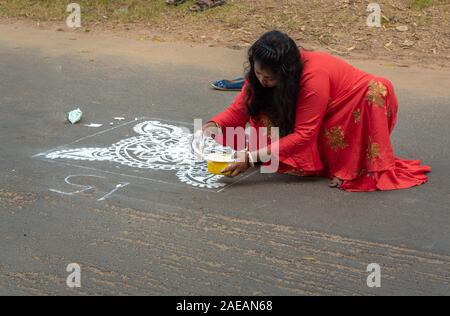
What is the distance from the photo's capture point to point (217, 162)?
181 inches

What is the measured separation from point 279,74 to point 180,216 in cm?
105

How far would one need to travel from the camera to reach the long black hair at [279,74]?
4316 mm

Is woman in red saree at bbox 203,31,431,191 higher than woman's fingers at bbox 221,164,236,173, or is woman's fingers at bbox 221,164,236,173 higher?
woman in red saree at bbox 203,31,431,191

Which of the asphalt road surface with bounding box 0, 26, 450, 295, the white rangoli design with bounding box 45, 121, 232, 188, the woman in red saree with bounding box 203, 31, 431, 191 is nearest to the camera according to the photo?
the asphalt road surface with bounding box 0, 26, 450, 295

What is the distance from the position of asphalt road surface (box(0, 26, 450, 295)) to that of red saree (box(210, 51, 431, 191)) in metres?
0.14

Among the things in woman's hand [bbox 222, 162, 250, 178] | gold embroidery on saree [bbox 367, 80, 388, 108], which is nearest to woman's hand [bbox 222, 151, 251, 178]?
woman's hand [bbox 222, 162, 250, 178]

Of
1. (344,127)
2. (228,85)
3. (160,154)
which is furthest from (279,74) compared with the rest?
(228,85)

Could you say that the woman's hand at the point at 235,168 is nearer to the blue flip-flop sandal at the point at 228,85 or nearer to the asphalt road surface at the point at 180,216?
the asphalt road surface at the point at 180,216

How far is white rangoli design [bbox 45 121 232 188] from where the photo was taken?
4887 millimetres

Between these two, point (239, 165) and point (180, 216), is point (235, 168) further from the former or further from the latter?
point (180, 216)

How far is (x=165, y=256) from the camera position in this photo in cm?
371

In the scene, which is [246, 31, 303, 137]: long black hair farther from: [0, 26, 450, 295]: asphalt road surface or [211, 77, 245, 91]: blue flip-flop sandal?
[211, 77, 245, 91]: blue flip-flop sandal
